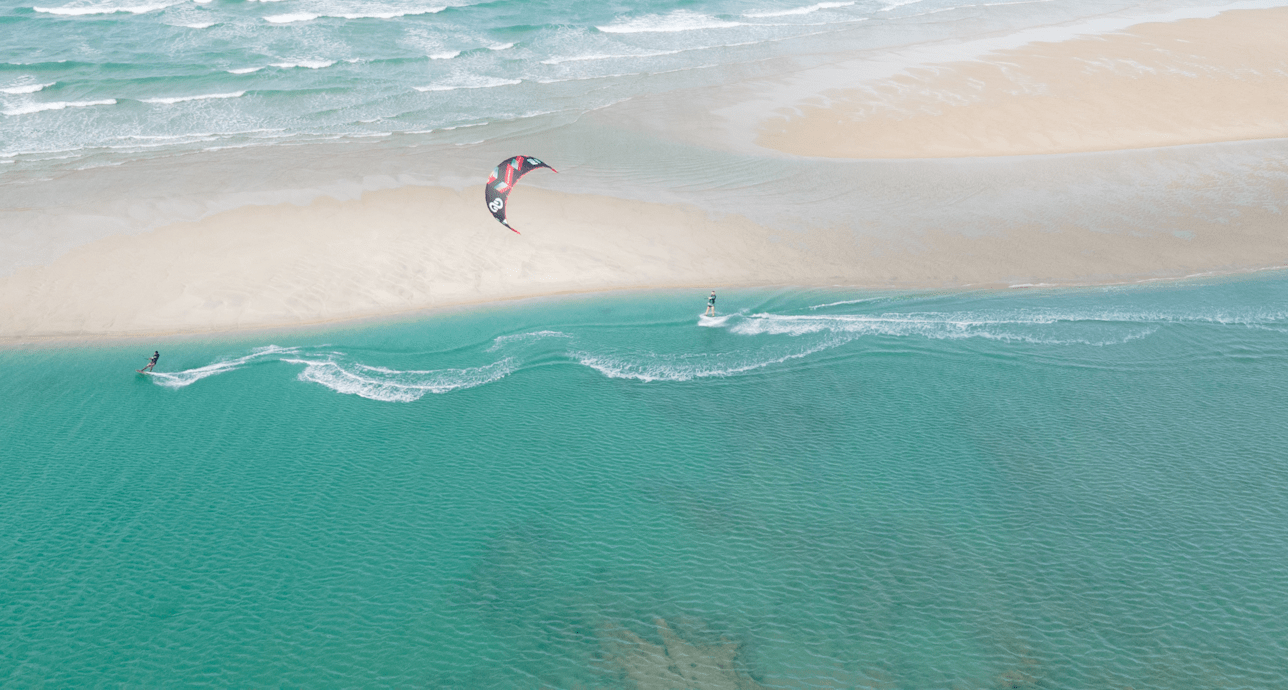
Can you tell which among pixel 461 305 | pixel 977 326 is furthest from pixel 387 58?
pixel 977 326

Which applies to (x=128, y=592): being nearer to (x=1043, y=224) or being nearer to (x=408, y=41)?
(x=1043, y=224)

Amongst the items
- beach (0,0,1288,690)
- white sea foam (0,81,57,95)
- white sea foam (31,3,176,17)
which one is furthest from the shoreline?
white sea foam (31,3,176,17)

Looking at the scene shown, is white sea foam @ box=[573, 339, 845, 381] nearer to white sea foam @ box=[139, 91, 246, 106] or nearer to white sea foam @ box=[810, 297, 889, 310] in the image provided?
white sea foam @ box=[810, 297, 889, 310]

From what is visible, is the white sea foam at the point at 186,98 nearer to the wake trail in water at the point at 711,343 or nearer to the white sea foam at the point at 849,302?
the wake trail in water at the point at 711,343

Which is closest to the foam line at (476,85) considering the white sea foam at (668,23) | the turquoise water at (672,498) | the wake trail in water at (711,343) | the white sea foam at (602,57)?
the white sea foam at (602,57)

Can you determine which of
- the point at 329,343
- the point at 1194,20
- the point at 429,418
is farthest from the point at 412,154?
the point at 1194,20
